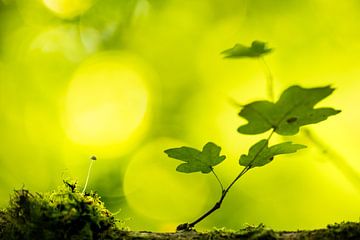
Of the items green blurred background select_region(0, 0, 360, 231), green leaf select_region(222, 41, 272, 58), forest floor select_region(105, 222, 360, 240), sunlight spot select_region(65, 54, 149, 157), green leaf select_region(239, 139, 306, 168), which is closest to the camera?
forest floor select_region(105, 222, 360, 240)

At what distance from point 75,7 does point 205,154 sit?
749 cm

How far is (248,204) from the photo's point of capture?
607 centimetres

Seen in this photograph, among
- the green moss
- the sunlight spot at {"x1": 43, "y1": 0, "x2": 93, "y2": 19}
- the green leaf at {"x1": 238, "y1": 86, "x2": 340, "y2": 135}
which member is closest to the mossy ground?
the green moss

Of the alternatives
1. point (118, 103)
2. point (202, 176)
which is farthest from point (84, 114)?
point (202, 176)

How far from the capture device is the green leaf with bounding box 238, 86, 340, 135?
5.59ft

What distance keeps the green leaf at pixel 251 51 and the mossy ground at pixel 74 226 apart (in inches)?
28.1

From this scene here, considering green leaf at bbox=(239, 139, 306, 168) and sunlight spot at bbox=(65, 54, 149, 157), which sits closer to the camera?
green leaf at bbox=(239, 139, 306, 168)

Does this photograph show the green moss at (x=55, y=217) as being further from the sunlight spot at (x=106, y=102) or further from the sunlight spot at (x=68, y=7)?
the sunlight spot at (x=68, y=7)

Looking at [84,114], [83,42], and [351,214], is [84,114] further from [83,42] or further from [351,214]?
[351,214]

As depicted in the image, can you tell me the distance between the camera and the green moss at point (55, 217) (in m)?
1.72

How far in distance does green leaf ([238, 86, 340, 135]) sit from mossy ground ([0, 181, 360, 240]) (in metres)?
0.36

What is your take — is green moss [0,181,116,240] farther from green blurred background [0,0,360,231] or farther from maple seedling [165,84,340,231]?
green blurred background [0,0,360,231]

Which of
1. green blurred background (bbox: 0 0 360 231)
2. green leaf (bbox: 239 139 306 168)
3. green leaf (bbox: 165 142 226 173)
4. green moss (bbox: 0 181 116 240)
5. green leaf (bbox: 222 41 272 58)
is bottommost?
green moss (bbox: 0 181 116 240)

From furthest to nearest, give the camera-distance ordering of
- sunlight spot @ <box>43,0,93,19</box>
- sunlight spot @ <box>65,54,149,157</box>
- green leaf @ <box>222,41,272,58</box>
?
Result: sunlight spot @ <box>43,0,93,19</box>, sunlight spot @ <box>65,54,149,157</box>, green leaf @ <box>222,41,272,58</box>
